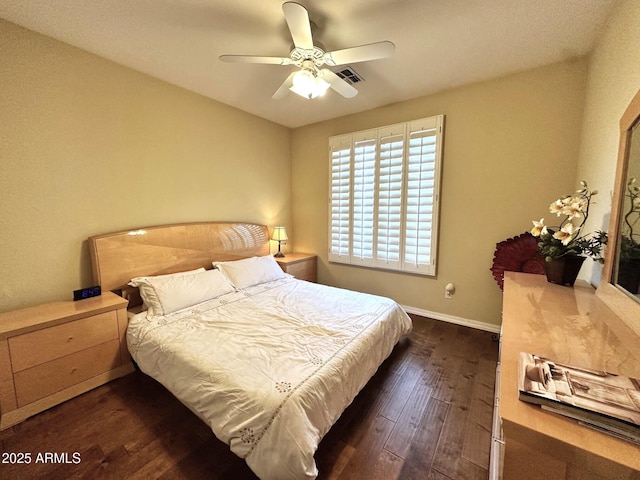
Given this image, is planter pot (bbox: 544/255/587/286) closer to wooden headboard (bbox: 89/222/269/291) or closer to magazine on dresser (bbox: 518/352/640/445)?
magazine on dresser (bbox: 518/352/640/445)

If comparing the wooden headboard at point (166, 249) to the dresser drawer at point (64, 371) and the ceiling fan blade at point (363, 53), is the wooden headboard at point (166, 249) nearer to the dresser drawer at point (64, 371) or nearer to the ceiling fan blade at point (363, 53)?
the dresser drawer at point (64, 371)

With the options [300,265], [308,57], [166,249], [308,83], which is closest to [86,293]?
[166,249]

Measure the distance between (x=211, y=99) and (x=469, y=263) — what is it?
11.6 feet

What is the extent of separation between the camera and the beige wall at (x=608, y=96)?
1329 mm

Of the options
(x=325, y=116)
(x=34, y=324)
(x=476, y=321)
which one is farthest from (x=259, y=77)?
(x=476, y=321)

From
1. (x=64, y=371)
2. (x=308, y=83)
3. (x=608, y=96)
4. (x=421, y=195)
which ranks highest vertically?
(x=308, y=83)

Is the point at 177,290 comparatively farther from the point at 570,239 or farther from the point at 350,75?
the point at 570,239

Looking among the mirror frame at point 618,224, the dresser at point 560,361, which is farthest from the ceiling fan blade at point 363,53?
the dresser at point 560,361

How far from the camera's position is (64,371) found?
1.74 m

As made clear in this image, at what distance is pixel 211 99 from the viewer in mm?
2939

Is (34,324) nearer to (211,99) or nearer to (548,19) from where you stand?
(211,99)

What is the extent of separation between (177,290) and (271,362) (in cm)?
127

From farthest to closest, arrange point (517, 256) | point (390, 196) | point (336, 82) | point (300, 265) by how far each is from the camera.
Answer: point (300, 265)
point (390, 196)
point (517, 256)
point (336, 82)

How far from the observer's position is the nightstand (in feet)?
11.5
